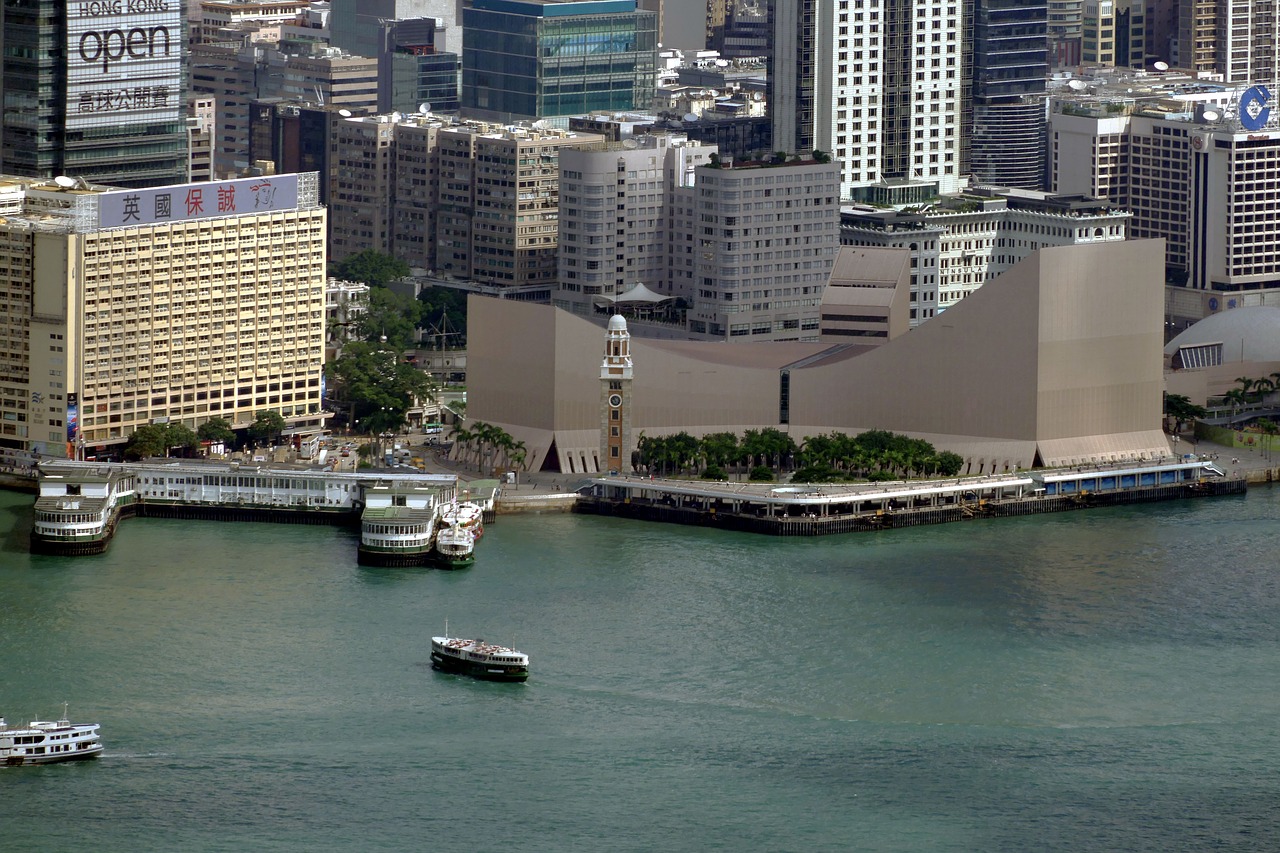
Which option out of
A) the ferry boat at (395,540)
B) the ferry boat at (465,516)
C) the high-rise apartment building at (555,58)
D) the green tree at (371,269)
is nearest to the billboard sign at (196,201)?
the ferry boat at (465,516)

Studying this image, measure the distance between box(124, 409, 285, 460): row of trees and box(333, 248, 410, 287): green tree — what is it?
1753cm

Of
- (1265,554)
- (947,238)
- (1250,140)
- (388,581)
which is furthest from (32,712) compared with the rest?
(1250,140)

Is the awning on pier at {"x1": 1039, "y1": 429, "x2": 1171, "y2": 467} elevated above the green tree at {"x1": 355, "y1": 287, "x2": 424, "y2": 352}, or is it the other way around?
the green tree at {"x1": 355, "y1": 287, "x2": 424, "y2": 352}

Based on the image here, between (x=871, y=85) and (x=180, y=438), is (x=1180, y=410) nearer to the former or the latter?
(x=871, y=85)

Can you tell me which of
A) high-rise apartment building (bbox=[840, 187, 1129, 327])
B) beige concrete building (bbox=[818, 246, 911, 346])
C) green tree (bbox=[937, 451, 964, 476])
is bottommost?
green tree (bbox=[937, 451, 964, 476])

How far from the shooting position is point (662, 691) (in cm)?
5653

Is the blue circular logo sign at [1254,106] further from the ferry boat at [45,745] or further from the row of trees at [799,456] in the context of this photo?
the ferry boat at [45,745]

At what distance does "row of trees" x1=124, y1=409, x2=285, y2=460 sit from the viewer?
74.0m

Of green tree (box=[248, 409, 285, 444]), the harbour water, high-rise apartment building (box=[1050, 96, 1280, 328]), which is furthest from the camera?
high-rise apartment building (box=[1050, 96, 1280, 328])

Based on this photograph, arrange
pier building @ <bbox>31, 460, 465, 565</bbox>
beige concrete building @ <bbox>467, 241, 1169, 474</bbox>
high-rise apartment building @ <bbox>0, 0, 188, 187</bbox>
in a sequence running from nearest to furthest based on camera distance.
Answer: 1. pier building @ <bbox>31, 460, 465, 565</bbox>
2. beige concrete building @ <bbox>467, 241, 1169, 474</bbox>
3. high-rise apartment building @ <bbox>0, 0, 188, 187</bbox>

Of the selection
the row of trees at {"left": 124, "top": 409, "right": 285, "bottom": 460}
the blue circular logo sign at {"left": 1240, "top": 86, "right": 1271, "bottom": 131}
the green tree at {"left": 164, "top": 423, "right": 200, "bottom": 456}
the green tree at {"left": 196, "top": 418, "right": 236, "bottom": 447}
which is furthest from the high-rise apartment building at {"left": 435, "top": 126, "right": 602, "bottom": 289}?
the green tree at {"left": 164, "top": 423, "right": 200, "bottom": 456}

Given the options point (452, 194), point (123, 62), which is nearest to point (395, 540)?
point (123, 62)

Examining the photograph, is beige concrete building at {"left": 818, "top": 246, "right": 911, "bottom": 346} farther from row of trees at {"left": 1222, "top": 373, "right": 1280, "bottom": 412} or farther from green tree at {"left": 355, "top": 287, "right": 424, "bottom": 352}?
green tree at {"left": 355, "top": 287, "right": 424, "bottom": 352}

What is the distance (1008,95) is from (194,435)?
3795 centimetres
